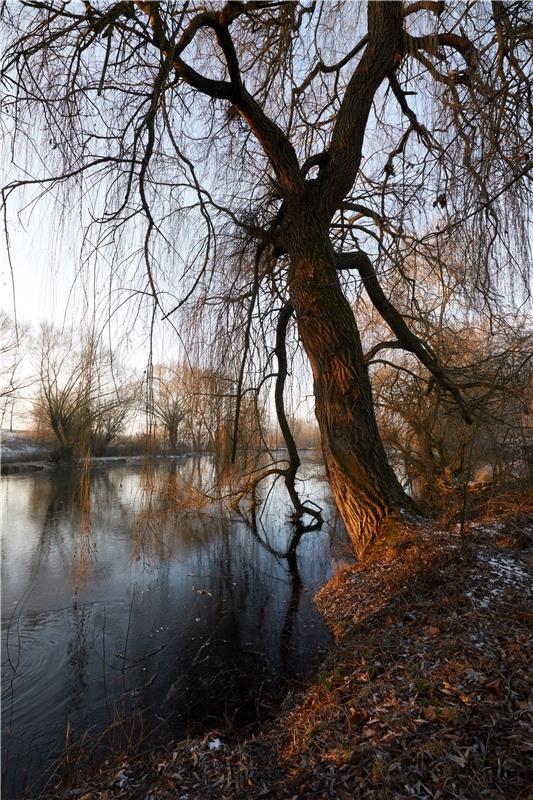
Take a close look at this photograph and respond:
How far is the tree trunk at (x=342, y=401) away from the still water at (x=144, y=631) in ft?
3.82

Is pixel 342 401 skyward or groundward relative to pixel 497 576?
skyward

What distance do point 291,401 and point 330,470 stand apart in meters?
1.41

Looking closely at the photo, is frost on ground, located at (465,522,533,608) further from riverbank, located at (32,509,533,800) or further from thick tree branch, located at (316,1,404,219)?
thick tree branch, located at (316,1,404,219)

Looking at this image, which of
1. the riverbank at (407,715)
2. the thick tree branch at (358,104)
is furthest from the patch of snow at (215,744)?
the thick tree branch at (358,104)

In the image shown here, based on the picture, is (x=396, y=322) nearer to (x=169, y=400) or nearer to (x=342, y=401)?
(x=342, y=401)

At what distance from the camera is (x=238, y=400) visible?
167 inches

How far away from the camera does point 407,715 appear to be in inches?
73.4

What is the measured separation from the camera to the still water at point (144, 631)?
9.39 ft

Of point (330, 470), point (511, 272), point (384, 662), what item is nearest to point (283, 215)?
point (511, 272)

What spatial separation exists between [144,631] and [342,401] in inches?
112

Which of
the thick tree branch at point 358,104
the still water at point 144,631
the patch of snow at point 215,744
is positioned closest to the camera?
the patch of snow at point 215,744

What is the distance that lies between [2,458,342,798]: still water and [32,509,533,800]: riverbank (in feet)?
1.51

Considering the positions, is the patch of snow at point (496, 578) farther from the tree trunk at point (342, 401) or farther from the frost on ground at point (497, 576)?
the tree trunk at point (342, 401)

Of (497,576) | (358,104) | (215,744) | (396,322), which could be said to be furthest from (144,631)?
(358,104)
